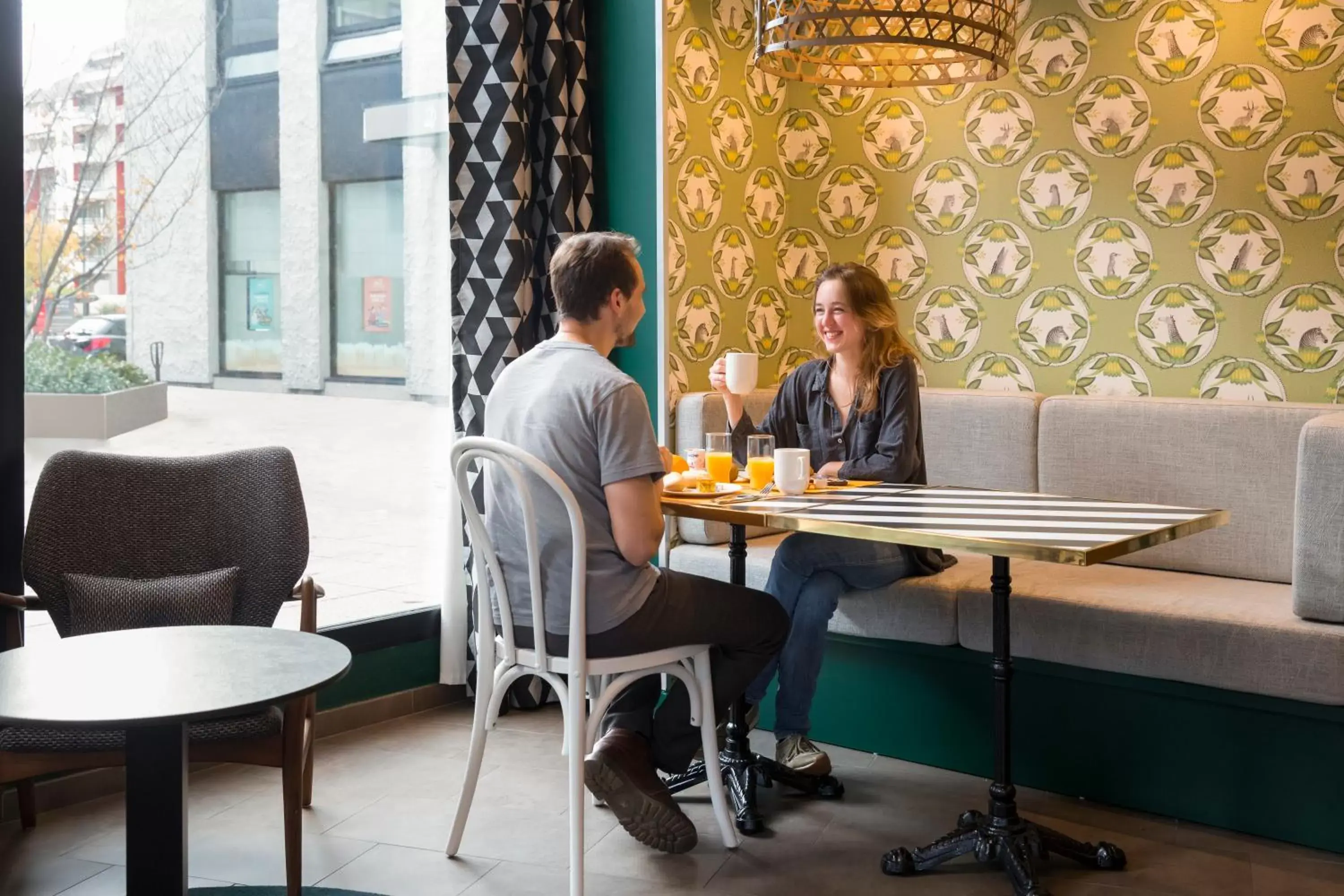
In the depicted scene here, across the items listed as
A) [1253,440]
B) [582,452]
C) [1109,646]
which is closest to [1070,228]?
[1253,440]

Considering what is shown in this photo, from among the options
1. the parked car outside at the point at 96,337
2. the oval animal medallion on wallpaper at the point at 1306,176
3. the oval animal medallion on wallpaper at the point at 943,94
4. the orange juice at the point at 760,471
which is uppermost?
the oval animal medallion on wallpaper at the point at 943,94

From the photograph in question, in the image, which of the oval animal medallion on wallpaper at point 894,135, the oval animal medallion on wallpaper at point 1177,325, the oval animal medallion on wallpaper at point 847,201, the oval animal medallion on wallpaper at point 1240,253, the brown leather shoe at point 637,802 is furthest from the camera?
the oval animal medallion on wallpaper at point 847,201

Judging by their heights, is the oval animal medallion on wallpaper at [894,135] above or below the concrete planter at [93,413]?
above

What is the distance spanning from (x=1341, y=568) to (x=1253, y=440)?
66 centimetres

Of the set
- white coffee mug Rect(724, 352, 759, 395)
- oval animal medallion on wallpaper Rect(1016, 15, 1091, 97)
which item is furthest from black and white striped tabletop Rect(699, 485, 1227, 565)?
oval animal medallion on wallpaper Rect(1016, 15, 1091, 97)

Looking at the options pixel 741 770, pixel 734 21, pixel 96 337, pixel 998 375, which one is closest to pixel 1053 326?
pixel 998 375

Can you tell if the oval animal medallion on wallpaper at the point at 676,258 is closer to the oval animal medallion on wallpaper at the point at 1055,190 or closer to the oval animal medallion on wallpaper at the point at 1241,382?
the oval animal medallion on wallpaper at the point at 1055,190

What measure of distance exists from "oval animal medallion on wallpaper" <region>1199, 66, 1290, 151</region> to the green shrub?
2.97m

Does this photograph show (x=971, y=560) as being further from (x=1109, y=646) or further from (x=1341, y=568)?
(x=1341, y=568)

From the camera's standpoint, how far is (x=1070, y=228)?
370cm

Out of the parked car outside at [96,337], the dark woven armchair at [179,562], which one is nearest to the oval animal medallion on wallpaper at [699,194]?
the dark woven armchair at [179,562]

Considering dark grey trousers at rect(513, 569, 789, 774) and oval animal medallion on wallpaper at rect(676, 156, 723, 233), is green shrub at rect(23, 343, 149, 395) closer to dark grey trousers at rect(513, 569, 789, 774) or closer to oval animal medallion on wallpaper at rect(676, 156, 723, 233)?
dark grey trousers at rect(513, 569, 789, 774)

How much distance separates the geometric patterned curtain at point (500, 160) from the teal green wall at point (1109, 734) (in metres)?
1.32

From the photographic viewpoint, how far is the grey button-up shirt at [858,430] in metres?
3.09
